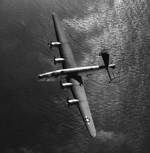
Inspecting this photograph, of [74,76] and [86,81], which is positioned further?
[86,81]

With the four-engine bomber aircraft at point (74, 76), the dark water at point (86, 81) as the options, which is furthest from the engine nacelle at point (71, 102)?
the dark water at point (86, 81)

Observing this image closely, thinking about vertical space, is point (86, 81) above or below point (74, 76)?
below

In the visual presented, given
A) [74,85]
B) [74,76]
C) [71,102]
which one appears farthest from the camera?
[74,76]

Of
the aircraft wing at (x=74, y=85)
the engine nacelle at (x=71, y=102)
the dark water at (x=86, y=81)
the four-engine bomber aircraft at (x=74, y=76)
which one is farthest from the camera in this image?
the dark water at (x=86, y=81)

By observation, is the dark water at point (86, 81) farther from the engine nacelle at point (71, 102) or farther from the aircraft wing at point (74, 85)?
the engine nacelle at point (71, 102)

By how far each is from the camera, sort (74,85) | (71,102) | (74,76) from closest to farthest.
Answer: (71,102) < (74,85) < (74,76)

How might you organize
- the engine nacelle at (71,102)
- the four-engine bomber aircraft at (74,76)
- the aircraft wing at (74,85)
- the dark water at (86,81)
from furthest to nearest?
the dark water at (86,81), the four-engine bomber aircraft at (74,76), the engine nacelle at (71,102), the aircraft wing at (74,85)

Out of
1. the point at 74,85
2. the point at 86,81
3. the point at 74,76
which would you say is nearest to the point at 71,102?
the point at 74,85

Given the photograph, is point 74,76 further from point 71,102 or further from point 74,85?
point 71,102
